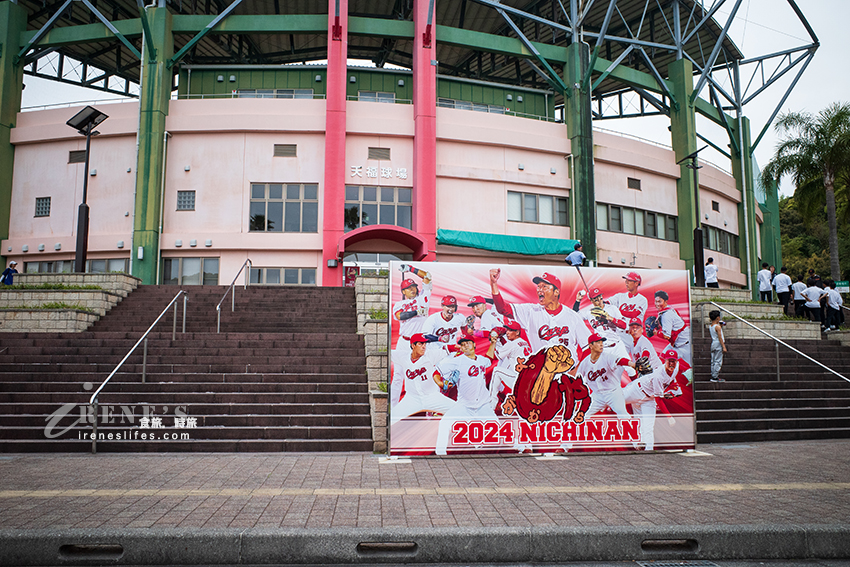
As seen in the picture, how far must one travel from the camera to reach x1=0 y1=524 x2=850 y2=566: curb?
4.69 meters

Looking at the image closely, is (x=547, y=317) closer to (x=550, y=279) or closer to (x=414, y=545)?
(x=550, y=279)

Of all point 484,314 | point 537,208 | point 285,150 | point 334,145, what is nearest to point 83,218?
point 285,150

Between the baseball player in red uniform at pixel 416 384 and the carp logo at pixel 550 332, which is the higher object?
the carp logo at pixel 550 332

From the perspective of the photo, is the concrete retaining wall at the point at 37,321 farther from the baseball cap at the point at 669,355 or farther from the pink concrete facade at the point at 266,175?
the baseball cap at the point at 669,355

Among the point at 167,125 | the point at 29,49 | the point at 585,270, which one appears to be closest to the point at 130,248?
the point at 167,125

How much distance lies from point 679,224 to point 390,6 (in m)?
18.6

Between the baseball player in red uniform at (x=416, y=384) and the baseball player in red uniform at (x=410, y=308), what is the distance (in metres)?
0.11

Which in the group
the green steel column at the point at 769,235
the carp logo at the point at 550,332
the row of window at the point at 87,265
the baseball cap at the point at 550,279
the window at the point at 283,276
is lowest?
the carp logo at the point at 550,332

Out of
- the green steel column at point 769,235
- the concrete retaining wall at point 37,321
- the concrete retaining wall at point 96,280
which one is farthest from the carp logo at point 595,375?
the green steel column at point 769,235

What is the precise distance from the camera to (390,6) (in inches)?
1256

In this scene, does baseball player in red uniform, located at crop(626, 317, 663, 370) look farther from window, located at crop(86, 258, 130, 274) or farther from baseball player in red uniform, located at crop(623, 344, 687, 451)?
window, located at crop(86, 258, 130, 274)

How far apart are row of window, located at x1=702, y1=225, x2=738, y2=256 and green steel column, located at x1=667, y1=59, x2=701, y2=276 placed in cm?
195

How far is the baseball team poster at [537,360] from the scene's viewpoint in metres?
8.27

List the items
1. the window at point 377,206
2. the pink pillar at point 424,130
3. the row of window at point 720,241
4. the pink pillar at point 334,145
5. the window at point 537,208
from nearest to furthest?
the pink pillar at point 334,145, the pink pillar at point 424,130, the window at point 377,206, the window at point 537,208, the row of window at point 720,241
